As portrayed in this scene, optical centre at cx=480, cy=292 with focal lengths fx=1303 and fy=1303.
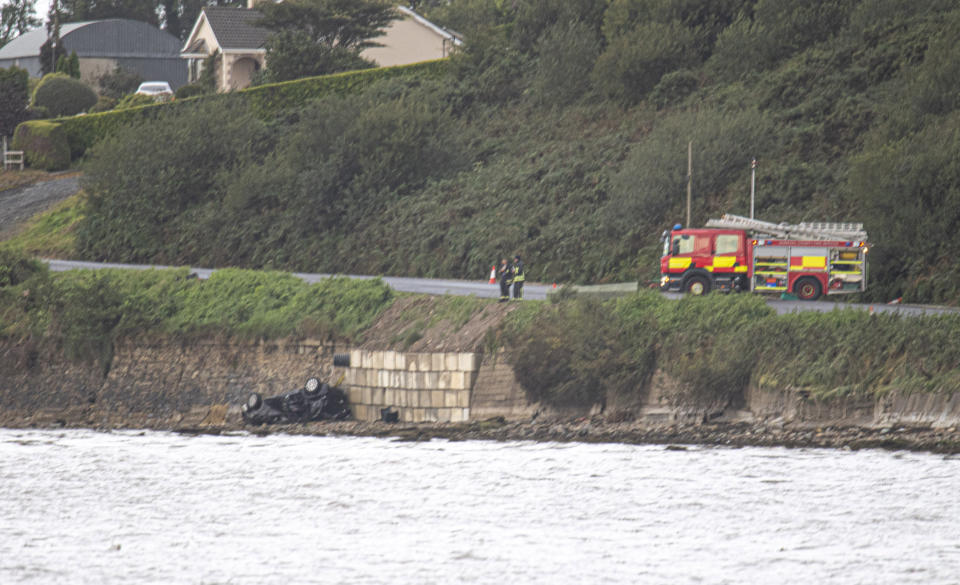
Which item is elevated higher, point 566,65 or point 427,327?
point 566,65

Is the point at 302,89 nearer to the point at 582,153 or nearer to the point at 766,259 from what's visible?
the point at 582,153

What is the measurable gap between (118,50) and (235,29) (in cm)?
1990

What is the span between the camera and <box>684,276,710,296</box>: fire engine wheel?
122ft

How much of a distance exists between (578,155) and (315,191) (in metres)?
11.0

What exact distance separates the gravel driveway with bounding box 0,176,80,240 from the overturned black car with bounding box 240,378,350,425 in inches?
Result: 1220

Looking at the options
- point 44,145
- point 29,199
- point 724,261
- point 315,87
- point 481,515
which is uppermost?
point 315,87

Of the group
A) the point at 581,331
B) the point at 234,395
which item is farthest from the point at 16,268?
the point at 581,331

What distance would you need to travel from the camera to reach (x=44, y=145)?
70000 millimetres

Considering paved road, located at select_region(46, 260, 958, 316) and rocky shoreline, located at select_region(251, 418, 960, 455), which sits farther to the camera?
paved road, located at select_region(46, 260, 958, 316)

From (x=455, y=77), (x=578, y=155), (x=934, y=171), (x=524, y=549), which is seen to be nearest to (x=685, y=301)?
(x=934, y=171)

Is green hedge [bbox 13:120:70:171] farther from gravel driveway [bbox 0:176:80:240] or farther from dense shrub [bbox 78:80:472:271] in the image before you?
dense shrub [bbox 78:80:472:271]

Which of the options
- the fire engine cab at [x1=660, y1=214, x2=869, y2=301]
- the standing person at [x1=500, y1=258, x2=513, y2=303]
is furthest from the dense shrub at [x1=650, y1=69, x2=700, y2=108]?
the standing person at [x1=500, y1=258, x2=513, y2=303]

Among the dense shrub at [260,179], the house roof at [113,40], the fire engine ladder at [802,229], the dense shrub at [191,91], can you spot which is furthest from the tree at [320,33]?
the fire engine ladder at [802,229]

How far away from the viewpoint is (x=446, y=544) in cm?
2164
